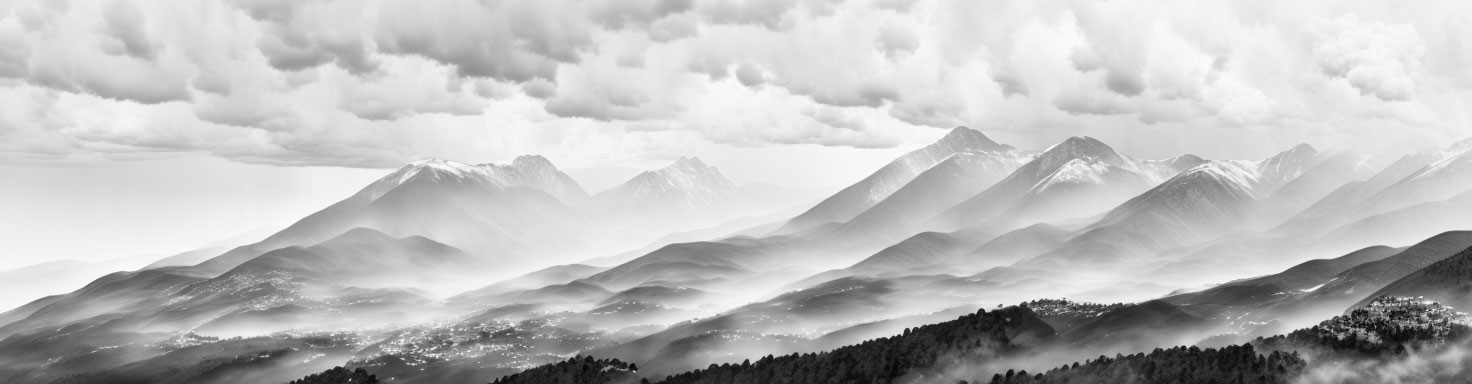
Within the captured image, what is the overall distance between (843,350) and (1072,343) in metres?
28.7

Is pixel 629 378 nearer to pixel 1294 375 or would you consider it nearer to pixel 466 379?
pixel 1294 375

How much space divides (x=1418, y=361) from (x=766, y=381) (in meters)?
60.1

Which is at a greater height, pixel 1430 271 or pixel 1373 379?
pixel 1430 271

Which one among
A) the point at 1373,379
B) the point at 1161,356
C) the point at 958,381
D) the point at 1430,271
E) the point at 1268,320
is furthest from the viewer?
the point at 1268,320

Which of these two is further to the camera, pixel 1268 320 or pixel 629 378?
pixel 1268 320

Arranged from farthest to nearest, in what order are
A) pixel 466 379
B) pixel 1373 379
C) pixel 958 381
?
pixel 466 379
pixel 958 381
pixel 1373 379

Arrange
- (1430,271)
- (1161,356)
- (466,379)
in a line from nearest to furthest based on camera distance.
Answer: (1161,356) → (1430,271) → (466,379)

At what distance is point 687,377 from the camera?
111625 mm

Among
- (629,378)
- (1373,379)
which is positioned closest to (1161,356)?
(1373,379)

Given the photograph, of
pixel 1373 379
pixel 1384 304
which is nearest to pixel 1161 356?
pixel 1373 379

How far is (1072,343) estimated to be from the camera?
117375mm

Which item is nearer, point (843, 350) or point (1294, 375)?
point (1294, 375)

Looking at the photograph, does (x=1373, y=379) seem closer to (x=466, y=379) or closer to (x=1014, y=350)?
(x=1014, y=350)

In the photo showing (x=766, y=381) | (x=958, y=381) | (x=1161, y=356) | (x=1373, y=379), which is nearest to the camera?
(x=1373, y=379)
